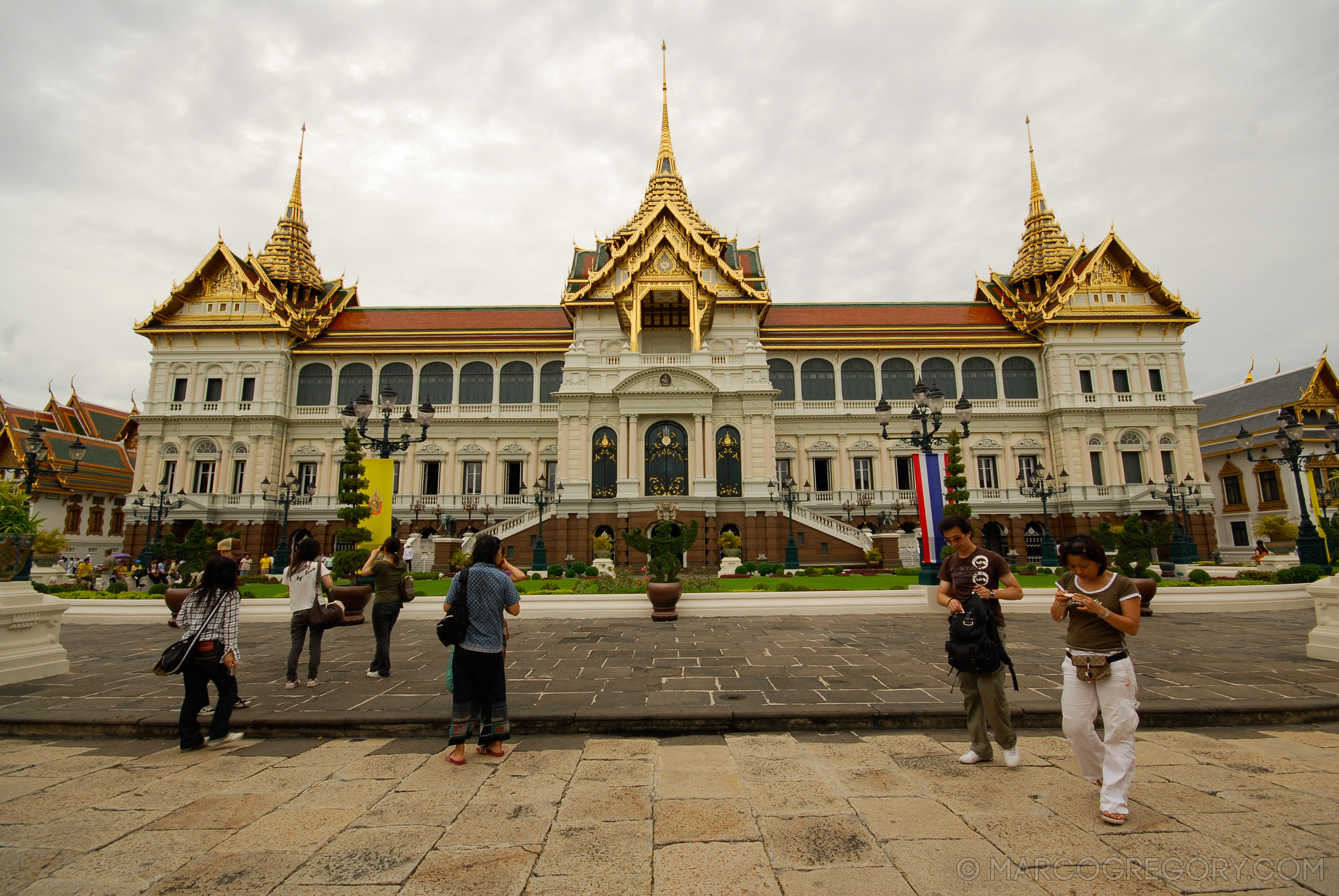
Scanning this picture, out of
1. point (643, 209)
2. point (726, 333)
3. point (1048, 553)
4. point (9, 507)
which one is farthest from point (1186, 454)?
point (9, 507)

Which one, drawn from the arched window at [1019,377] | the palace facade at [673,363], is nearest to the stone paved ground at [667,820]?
the palace facade at [673,363]

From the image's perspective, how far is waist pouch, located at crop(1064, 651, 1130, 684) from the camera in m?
3.84

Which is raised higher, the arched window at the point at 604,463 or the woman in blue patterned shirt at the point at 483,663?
the arched window at the point at 604,463

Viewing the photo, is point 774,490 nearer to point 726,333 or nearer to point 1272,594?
point 726,333

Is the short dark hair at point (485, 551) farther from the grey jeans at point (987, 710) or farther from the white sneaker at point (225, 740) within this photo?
the grey jeans at point (987, 710)

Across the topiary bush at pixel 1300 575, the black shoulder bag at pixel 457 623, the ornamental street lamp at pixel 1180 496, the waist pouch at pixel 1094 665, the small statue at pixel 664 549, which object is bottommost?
the topiary bush at pixel 1300 575

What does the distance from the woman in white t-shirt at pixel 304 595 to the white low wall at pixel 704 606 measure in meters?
6.97

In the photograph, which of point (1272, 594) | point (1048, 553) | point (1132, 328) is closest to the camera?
point (1272, 594)

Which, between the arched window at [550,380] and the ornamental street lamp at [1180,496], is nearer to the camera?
the ornamental street lamp at [1180,496]

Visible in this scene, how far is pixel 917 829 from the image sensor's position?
361cm

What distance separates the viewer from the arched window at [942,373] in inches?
1441

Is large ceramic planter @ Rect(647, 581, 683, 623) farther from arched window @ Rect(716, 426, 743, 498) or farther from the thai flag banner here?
arched window @ Rect(716, 426, 743, 498)

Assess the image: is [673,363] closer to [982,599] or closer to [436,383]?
[436,383]

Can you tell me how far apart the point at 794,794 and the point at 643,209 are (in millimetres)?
37292
